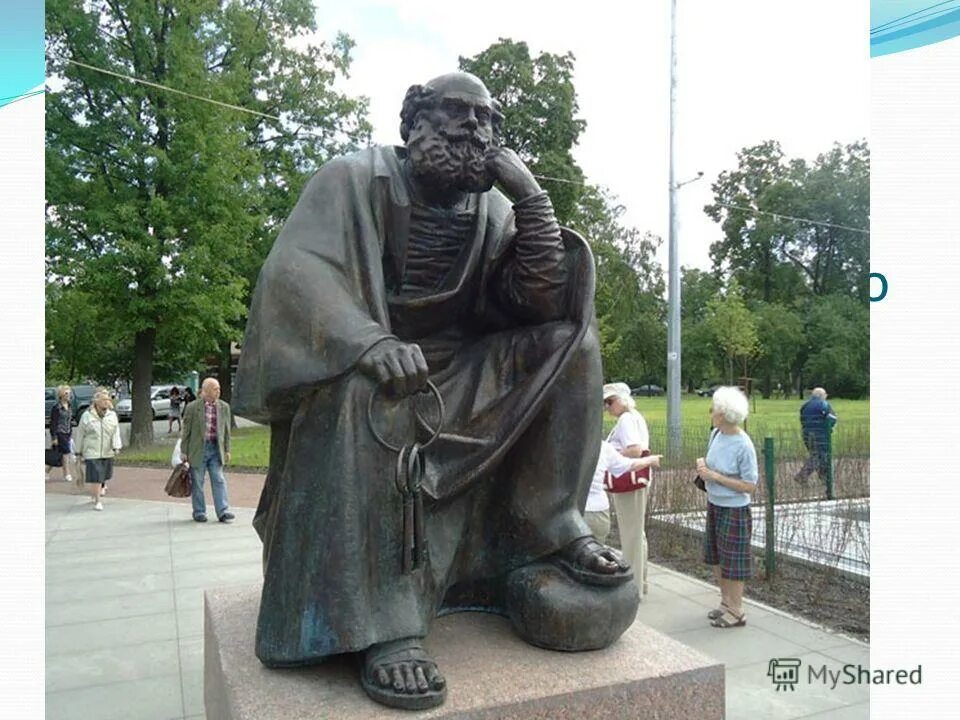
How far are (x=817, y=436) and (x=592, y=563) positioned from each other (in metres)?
7.87

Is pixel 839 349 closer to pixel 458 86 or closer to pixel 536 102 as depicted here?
pixel 536 102

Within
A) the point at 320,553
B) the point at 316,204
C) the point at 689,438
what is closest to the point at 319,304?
the point at 316,204

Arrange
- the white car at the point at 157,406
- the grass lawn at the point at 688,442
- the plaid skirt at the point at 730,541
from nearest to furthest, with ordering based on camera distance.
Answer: the plaid skirt at the point at 730,541, the grass lawn at the point at 688,442, the white car at the point at 157,406

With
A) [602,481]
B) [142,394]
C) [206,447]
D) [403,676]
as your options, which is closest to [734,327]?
[142,394]

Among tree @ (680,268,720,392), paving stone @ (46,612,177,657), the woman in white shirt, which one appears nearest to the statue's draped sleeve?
paving stone @ (46,612,177,657)

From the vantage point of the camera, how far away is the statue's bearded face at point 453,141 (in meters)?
2.57

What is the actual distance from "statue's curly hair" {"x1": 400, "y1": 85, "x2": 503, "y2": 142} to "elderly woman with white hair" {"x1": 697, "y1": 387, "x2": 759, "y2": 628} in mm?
2894

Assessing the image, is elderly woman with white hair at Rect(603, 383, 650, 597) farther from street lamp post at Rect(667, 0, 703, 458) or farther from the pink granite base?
street lamp post at Rect(667, 0, 703, 458)

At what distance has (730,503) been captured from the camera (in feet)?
16.6

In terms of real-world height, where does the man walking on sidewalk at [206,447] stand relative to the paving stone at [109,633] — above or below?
above

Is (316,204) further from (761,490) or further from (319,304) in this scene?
(761,490)

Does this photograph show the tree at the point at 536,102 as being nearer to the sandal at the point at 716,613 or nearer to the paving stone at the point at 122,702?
the sandal at the point at 716,613

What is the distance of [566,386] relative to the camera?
2.63 metres

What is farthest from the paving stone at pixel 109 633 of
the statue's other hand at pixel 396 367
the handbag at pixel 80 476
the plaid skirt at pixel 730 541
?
the handbag at pixel 80 476
